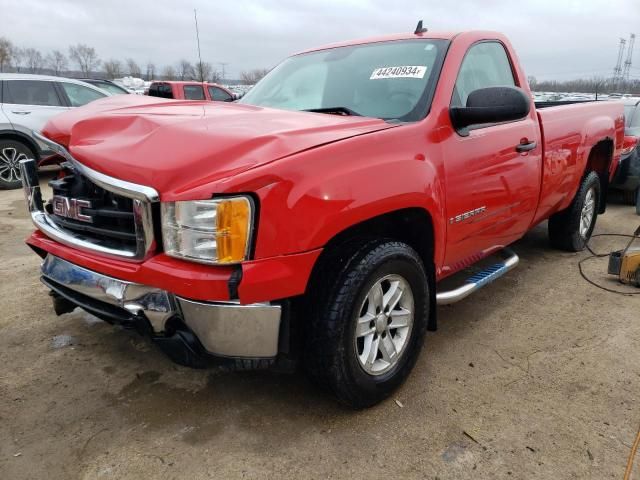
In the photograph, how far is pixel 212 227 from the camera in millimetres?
1800

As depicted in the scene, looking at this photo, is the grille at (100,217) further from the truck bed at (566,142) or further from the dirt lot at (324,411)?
the truck bed at (566,142)

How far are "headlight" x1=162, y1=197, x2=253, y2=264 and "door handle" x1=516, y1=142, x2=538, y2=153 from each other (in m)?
2.06

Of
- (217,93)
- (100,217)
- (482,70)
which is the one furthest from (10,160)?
(482,70)

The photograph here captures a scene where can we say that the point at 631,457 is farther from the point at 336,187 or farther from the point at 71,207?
Answer: the point at 71,207

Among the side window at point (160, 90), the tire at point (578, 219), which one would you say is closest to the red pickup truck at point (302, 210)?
the tire at point (578, 219)

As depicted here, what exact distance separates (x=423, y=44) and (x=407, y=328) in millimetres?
1671

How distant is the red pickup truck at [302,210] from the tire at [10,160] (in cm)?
615

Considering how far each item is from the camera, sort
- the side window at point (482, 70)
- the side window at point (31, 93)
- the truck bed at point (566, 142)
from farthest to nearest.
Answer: the side window at point (31, 93), the truck bed at point (566, 142), the side window at point (482, 70)

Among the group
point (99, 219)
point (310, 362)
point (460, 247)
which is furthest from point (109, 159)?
point (460, 247)

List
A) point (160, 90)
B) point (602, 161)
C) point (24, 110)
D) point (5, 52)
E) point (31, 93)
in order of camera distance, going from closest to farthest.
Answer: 1. point (602, 161)
2. point (24, 110)
3. point (31, 93)
4. point (160, 90)
5. point (5, 52)

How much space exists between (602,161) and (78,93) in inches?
327

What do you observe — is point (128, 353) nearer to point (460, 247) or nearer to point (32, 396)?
point (32, 396)

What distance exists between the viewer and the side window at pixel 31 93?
26.7 feet

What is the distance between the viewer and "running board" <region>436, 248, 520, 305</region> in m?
2.77
